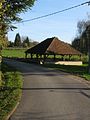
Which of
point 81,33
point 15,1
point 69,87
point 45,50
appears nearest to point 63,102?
point 69,87

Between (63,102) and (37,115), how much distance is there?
3.74 meters

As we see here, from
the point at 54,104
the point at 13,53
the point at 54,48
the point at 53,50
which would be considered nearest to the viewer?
the point at 54,104

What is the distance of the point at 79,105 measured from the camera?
1778 centimetres

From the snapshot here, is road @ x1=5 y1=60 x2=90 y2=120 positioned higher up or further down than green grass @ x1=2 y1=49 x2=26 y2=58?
further down

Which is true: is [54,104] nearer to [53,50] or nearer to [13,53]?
[53,50]

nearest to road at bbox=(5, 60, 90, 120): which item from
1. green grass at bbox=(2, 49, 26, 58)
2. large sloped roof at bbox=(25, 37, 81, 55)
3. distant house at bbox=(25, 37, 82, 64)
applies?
distant house at bbox=(25, 37, 82, 64)

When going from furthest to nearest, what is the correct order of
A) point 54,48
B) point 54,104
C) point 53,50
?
point 54,48, point 53,50, point 54,104

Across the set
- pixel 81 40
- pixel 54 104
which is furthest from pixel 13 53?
pixel 54 104

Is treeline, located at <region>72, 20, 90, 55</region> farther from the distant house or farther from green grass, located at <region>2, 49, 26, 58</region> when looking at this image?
the distant house

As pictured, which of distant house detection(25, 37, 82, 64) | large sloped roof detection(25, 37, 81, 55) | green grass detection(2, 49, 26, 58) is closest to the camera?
distant house detection(25, 37, 82, 64)

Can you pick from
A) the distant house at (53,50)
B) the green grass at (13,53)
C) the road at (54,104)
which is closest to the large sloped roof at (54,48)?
the distant house at (53,50)

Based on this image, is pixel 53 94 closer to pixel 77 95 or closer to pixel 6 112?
pixel 77 95

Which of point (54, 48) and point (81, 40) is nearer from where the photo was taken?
point (54, 48)

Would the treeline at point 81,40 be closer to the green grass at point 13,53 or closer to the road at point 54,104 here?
the green grass at point 13,53
